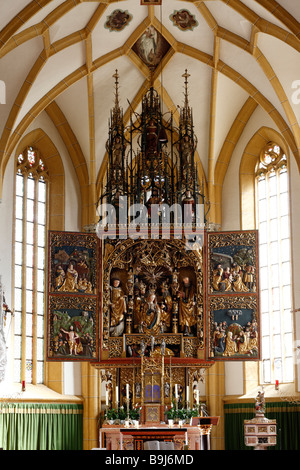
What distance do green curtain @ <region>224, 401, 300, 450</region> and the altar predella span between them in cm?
195

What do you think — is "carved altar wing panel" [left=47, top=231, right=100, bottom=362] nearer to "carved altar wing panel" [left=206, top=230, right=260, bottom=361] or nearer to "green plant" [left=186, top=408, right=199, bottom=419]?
"green plant" [left=186, top=408, right=199, bottom=419]

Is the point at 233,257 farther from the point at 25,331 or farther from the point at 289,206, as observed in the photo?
the point at 25,331

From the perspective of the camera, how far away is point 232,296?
784 inches

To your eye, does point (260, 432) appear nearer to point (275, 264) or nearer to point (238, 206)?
point (275, 264)

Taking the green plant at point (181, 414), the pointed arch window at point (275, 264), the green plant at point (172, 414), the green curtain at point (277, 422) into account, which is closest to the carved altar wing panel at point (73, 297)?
the green plant at point (172, 414)

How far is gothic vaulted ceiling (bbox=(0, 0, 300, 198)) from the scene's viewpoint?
1841 cm

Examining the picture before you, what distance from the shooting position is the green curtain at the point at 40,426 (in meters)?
19.6

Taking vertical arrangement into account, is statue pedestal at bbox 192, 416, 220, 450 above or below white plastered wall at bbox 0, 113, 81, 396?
below

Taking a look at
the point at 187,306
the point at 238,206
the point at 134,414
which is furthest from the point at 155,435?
the point at 238,206

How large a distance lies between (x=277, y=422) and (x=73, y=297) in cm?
630

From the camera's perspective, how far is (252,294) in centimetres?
1978

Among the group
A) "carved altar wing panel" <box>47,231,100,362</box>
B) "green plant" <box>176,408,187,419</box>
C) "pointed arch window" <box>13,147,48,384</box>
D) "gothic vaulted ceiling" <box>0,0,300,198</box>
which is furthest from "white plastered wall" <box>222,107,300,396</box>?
"pointed arch window" <box>13,147,48,384</box>
